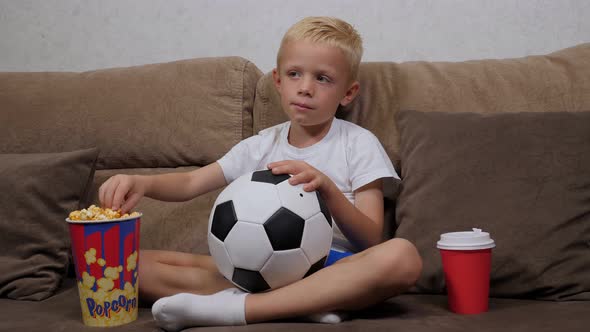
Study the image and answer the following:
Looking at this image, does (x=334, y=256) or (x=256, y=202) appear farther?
(x=334, y=256)

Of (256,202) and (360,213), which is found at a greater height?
(256,202)

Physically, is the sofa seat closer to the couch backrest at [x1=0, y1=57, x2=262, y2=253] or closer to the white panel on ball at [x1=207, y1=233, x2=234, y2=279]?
the white panel on ball at [x1=207, y1=233, x2=234, y2=279]

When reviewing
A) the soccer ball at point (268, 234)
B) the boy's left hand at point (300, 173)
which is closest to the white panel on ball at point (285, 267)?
the soccer ball at point (268, 234)

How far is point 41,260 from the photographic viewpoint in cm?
153

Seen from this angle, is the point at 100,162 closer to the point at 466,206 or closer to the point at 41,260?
the point at 41,260

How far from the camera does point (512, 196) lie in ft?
4.56

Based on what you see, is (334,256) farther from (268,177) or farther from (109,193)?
(109,193)

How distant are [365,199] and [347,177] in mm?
78

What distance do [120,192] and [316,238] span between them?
0.42m

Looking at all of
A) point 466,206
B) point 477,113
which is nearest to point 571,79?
point 477,113

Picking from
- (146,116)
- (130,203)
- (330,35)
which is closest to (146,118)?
(146,116)

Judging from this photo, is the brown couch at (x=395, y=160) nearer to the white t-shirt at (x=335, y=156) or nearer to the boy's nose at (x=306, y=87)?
the white t-shirt at (x=335, y=156)

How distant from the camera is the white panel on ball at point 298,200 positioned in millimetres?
1201

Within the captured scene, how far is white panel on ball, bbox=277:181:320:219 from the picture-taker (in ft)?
3.94
